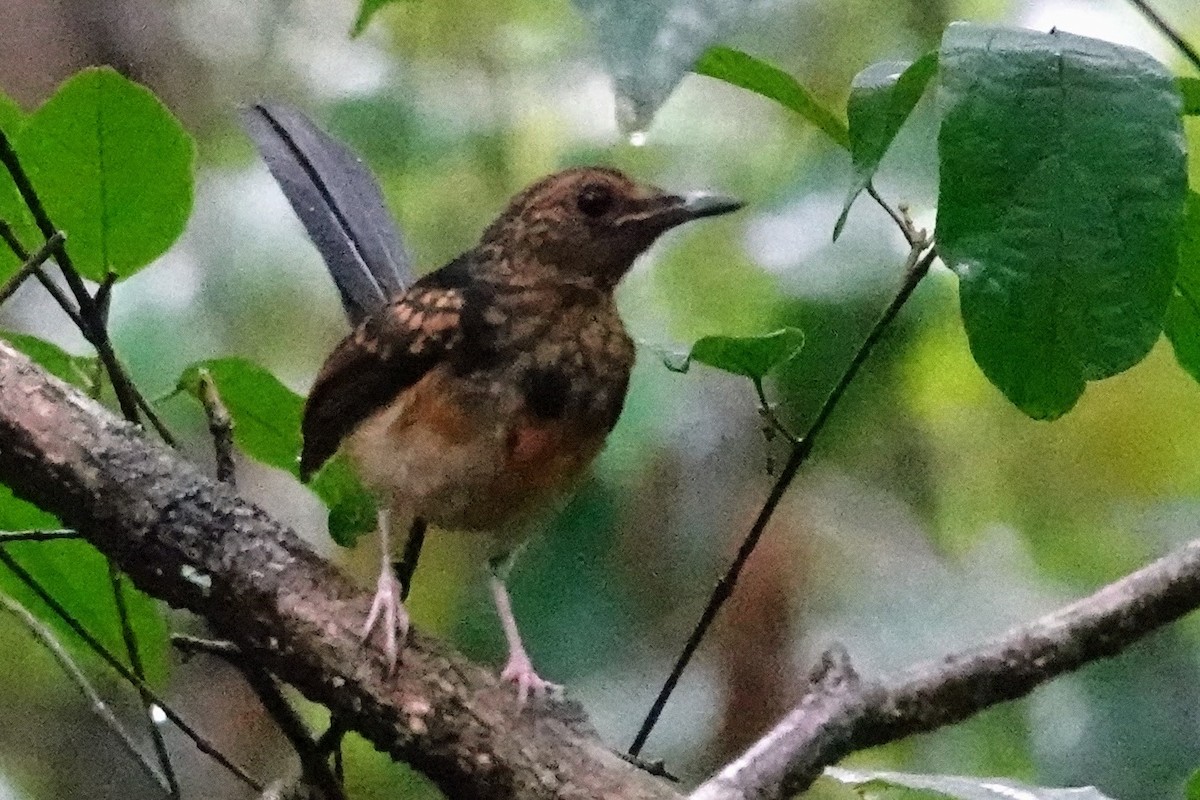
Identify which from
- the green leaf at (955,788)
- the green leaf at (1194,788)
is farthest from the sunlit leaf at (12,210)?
the green leaf at (1194,788)

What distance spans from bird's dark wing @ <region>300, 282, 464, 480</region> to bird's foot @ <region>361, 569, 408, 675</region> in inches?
8.9

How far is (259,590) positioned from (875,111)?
407 millimetres

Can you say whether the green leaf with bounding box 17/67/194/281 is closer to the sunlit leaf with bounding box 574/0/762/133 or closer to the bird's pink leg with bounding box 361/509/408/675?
the bird's pink leg with bounding box 361/509/408/675

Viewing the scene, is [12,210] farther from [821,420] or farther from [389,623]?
[821,420]

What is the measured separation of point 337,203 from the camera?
45.3 inches

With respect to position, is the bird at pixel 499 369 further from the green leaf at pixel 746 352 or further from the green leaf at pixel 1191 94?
the green leaf at pixel 1191 94

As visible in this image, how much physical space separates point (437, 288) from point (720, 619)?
0.96 meters

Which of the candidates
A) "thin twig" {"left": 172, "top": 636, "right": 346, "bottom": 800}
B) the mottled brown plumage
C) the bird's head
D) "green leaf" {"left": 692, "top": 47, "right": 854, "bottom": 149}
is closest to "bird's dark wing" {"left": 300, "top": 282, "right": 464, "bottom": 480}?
the mottled brown plumage

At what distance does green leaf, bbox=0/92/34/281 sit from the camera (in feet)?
2.74

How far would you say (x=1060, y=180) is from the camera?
1.49 ft

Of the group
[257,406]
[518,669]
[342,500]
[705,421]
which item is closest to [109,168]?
[257,406]

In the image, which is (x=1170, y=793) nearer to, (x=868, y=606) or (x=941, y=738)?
(x=941, y=738)

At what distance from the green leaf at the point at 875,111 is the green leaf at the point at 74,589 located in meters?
0.58

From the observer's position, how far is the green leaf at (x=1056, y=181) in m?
0.44
